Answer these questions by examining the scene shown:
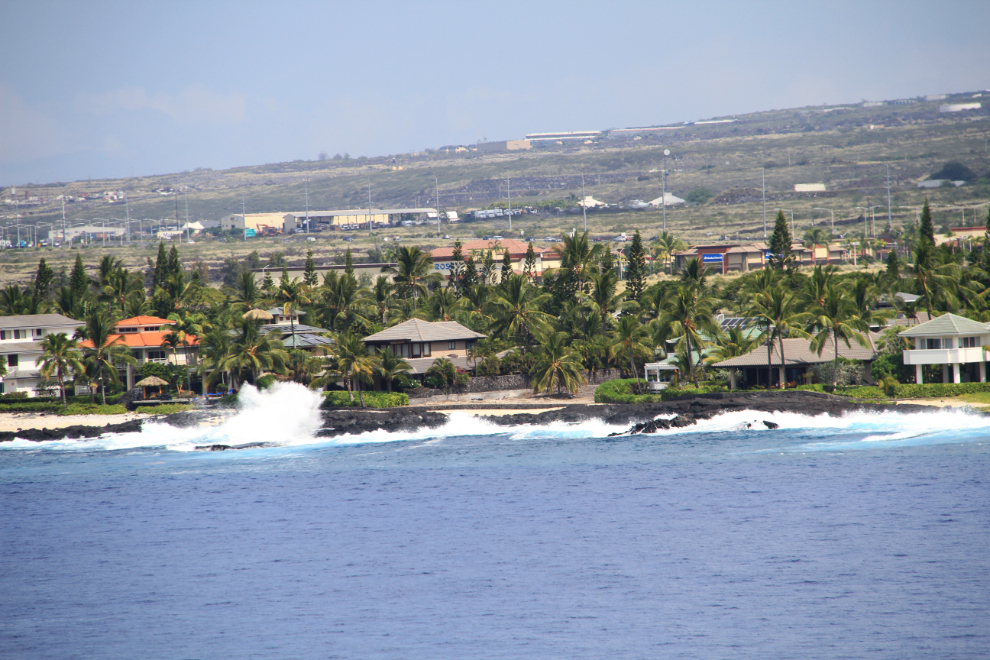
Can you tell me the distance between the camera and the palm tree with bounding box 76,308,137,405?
6750 cm

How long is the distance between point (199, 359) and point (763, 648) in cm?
5337

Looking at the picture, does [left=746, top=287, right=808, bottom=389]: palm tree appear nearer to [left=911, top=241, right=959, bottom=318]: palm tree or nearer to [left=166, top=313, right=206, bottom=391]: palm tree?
[left=911, top=241, right=959, bottom=318]: palm tree

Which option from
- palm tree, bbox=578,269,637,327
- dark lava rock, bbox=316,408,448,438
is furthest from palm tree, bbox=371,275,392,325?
dark lava rock, bbox=316,408,448,438

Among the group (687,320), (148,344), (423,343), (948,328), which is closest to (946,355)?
(948,328)

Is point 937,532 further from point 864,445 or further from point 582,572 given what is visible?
point 864,445

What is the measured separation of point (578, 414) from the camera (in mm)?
59031

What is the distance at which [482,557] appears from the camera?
108 ft

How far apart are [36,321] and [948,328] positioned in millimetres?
58811

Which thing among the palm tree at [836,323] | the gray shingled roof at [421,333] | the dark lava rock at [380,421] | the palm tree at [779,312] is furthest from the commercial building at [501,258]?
the palm tree at [836,323]

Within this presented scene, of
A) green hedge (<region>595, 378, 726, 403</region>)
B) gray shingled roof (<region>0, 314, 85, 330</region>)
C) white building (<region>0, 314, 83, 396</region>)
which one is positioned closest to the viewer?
green hedge (<region>595, 378, 726, 403</region>)

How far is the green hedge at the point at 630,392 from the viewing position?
196ft

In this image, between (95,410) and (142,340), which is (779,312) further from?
(142,340)

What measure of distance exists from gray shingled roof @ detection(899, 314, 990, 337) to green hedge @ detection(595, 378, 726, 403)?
34.4 ft

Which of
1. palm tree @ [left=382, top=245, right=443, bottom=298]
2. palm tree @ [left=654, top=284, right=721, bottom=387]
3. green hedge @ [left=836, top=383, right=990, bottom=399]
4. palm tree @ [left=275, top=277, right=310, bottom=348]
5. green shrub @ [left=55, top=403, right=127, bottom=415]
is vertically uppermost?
palm tree @ [left=382, top=245, right=443, bottom=298]
